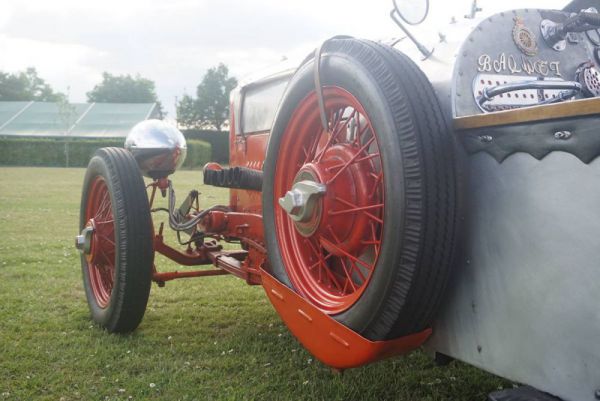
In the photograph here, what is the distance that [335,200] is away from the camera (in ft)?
6.13

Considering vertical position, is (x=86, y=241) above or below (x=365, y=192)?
below

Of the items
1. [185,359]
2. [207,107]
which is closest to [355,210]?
[185,359]

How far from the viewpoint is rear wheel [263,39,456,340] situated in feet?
4.90

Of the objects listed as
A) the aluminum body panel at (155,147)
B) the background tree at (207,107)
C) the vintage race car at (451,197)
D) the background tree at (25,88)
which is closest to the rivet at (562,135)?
the vintage race car at (451,197)

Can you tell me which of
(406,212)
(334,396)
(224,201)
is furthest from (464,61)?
(224,201)

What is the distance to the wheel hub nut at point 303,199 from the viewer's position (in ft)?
6.10

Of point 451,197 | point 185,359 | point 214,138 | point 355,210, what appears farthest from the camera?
point 214,138

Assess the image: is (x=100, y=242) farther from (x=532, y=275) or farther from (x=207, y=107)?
(x=207, y=107)

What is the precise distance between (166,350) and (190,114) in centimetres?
4830

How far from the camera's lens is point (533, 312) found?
1.35 meters

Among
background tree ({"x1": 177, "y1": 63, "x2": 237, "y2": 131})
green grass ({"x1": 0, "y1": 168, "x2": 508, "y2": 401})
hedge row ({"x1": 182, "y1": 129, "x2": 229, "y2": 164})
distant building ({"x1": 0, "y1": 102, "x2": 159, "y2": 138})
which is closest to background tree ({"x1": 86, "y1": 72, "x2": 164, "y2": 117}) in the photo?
background tree ({"x1": 177, "y1": 63, "x2": 237, "y2": 131})

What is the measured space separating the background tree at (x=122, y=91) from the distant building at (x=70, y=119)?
2183 cm

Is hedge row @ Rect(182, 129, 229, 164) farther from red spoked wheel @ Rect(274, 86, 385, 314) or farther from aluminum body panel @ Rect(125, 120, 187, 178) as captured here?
red spoked wheel @ Rect(274, 86, 385, 314)

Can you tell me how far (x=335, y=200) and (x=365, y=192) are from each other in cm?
11
